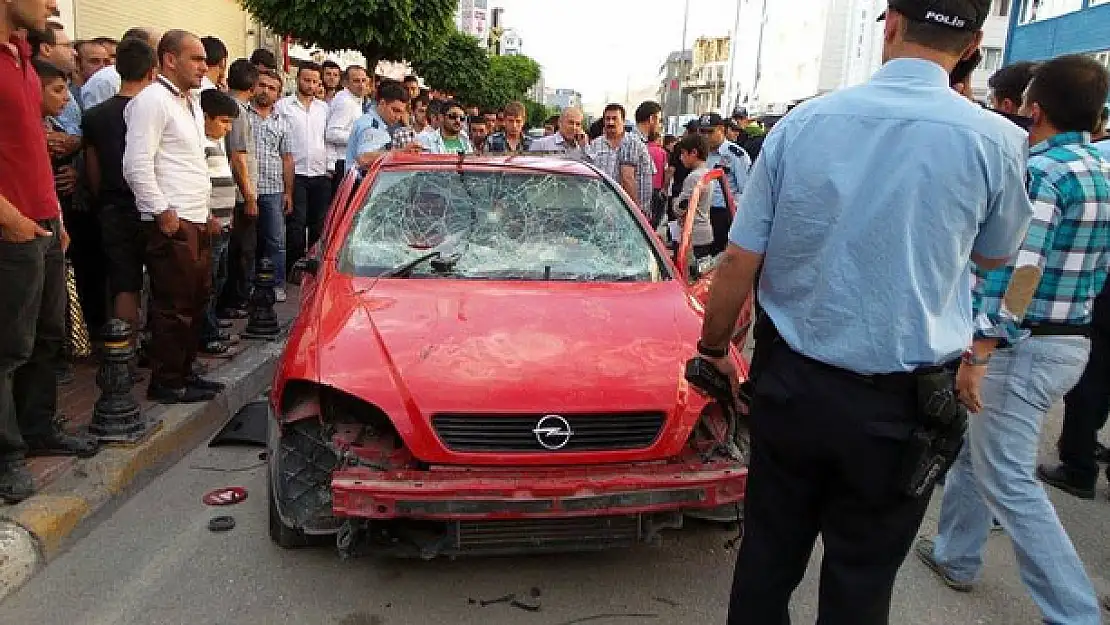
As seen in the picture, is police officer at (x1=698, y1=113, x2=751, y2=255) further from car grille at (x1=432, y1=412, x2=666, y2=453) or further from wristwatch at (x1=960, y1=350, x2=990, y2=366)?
wristwatch at (x1=960, y1=350, x2=990, y2=366)

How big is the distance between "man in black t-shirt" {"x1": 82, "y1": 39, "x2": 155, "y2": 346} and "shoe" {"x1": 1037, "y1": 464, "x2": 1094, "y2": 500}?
5254mm

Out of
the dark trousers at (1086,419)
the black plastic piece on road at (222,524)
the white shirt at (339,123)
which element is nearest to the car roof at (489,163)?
the black plastic piece on road at (222,524)

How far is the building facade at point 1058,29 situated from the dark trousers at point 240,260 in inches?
655

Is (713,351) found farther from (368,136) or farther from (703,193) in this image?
(368,136)

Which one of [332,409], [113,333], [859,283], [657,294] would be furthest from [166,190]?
[859,283]

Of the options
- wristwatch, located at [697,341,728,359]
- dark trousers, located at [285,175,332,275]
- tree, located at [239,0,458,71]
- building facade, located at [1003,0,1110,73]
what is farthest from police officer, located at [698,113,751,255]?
building facade, located at [1003,0,1110,73]

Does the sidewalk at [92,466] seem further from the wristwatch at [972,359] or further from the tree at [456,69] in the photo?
the tree at [456,69]

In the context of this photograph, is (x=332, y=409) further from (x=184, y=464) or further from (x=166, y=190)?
(x=166, y=190)

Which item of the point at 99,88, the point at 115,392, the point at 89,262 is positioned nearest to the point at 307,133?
the point at 99,88

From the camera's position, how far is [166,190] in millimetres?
4586

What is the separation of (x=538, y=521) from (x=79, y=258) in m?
4.18

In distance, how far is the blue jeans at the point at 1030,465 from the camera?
8.95ft

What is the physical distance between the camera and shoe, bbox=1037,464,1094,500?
4.37 metres

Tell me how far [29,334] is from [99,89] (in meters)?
3.24
